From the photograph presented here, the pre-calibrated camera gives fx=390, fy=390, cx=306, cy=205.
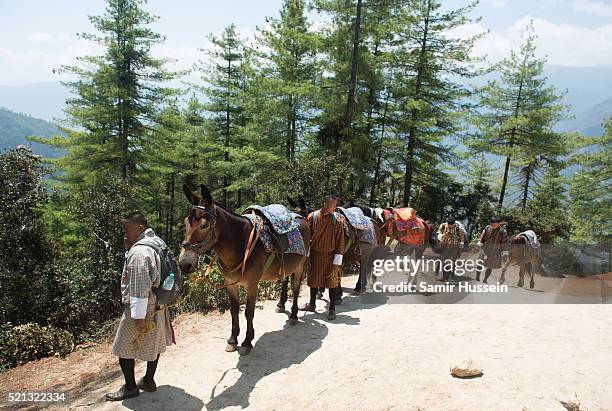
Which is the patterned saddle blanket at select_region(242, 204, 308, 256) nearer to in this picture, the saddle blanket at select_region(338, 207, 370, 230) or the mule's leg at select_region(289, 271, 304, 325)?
the mule's leg at select_region(289, 271, 304, 325)

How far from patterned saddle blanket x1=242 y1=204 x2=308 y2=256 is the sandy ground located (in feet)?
4.74

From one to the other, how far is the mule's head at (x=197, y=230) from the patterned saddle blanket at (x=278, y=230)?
103cm

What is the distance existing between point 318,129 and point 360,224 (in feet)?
36.6

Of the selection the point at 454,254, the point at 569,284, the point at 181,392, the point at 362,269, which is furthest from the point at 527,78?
the point at 181,392

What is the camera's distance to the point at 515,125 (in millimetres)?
20344

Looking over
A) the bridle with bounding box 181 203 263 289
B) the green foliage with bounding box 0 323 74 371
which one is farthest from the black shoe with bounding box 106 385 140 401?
the green foliage with bounding box 0 323 74 371

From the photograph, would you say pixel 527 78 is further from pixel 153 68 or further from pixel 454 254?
pixel 153 68

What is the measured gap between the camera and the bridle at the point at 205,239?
14.4ft

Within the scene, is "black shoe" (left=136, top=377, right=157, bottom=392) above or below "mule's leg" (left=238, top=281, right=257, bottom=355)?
below

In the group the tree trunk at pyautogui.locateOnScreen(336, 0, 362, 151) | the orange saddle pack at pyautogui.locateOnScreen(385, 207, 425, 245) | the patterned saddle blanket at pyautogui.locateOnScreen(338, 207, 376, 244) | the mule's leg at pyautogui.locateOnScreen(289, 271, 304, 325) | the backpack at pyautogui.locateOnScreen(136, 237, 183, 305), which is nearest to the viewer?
the backpack at pyautogui.locateOnScreen(136, 237, 183, 305)

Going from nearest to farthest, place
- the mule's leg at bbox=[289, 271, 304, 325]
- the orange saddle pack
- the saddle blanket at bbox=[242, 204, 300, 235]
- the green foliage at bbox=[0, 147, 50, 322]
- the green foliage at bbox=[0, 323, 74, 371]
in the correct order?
the saddle blanket at bbox=[242, 204, 300, 235]
the mule's leg at bbox=[289, 271, 304, 325]
the green foliage at bbox=[0, 323, 74, 371]
the green foliage at bbox=[0, 147, 50, 322]
the orange saddle pack

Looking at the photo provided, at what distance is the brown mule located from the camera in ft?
14.7

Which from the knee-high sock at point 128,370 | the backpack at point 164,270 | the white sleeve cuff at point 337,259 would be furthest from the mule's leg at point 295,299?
the knee-high sock at point 128,370

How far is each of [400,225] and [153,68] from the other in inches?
637
